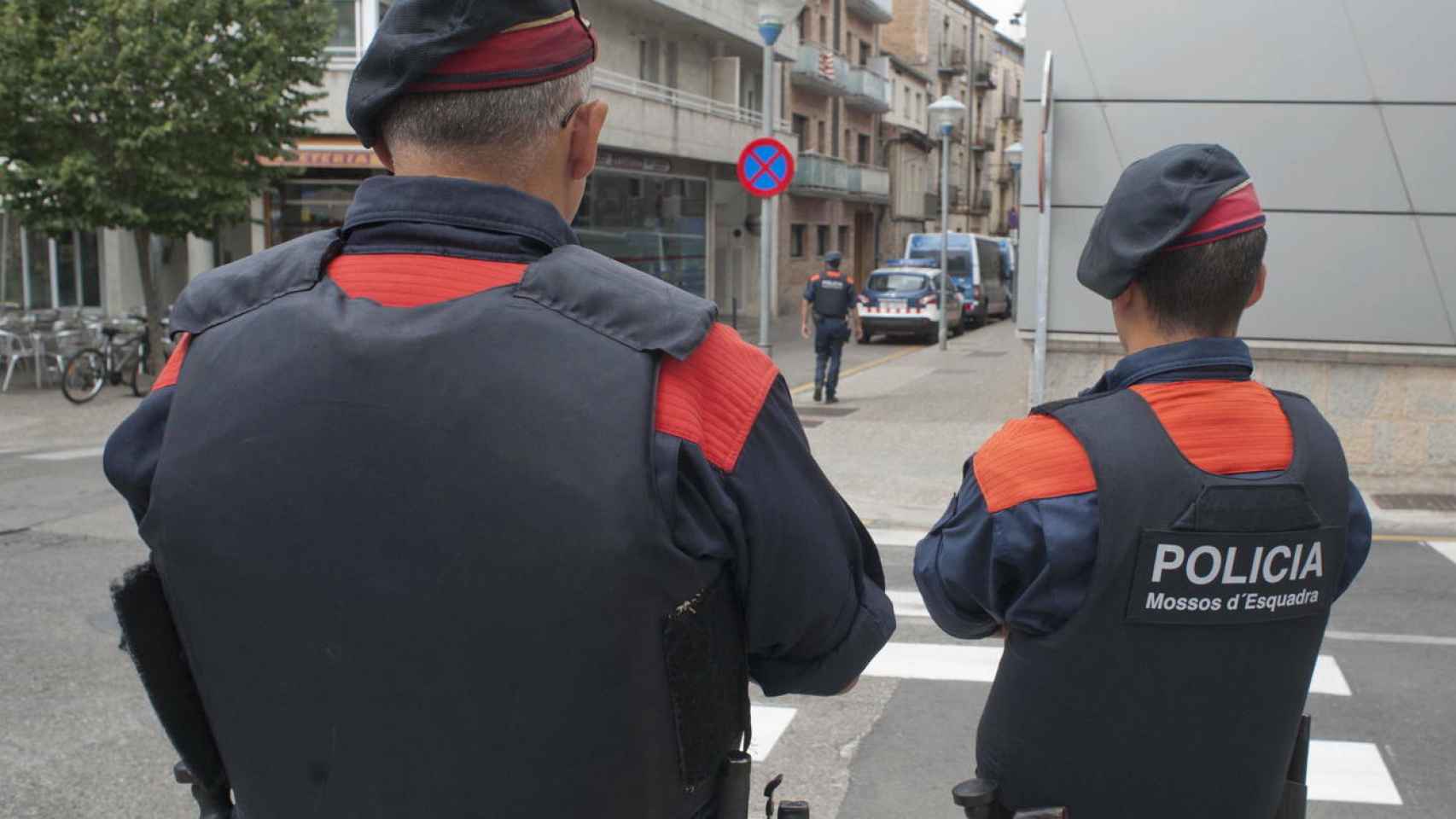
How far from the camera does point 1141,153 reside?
11.3 metres

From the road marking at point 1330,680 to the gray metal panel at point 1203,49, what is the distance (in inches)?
258

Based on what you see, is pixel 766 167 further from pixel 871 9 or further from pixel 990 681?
pixel 871 9

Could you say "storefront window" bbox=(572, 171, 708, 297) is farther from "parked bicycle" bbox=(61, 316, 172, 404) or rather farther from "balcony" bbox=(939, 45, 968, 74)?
"balcony" bbox=(939, 45, 968, 74)

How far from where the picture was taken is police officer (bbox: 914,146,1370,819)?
2021mm

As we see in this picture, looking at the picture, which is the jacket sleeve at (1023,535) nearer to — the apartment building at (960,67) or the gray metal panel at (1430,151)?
the gray metal panel at (1430,151)

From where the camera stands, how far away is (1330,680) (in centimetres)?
575

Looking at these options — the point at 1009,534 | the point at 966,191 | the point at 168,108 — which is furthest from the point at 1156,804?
the point at 966,191

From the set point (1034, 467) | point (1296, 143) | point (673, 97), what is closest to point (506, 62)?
point (1034, 467)

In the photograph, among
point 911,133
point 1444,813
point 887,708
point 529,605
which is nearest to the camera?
point 529,605

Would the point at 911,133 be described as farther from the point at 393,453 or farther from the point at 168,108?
the point at 393,453

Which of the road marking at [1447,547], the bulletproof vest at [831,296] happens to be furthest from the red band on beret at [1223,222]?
the bulletproof vest at [831,296]

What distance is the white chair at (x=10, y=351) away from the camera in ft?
56.5

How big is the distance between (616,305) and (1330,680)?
5153 mm

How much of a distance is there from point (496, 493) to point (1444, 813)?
13.3ft
